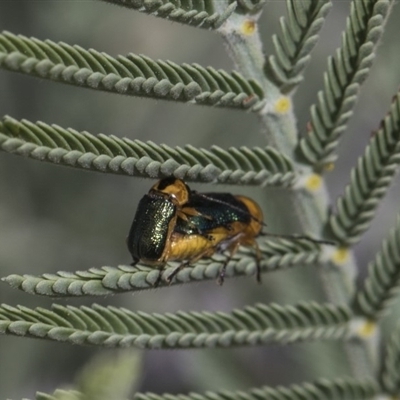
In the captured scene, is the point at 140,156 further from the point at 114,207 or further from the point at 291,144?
the point at 114,207

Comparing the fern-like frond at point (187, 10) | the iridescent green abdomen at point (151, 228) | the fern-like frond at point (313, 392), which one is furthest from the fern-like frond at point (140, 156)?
the fern-like frond at point (313, 392)

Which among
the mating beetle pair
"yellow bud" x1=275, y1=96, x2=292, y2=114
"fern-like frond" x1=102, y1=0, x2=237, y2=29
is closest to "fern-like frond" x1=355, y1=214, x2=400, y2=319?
the mating beetle pair

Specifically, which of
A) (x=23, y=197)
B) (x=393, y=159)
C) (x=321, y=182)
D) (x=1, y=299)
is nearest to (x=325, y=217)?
(x=321, y=182)

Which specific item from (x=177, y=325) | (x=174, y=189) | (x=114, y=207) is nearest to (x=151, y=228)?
(x=174, y=189)

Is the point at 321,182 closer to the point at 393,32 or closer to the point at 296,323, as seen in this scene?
the point at 296,323

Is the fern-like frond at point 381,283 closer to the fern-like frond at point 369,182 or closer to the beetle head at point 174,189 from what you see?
the fern-like frond at point 369,182

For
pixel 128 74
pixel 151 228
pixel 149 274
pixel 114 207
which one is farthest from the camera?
pixel 114 207

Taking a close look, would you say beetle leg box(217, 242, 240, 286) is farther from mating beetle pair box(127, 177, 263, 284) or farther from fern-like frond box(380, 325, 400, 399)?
fern-like frond box(380, 325, 400, 399)
